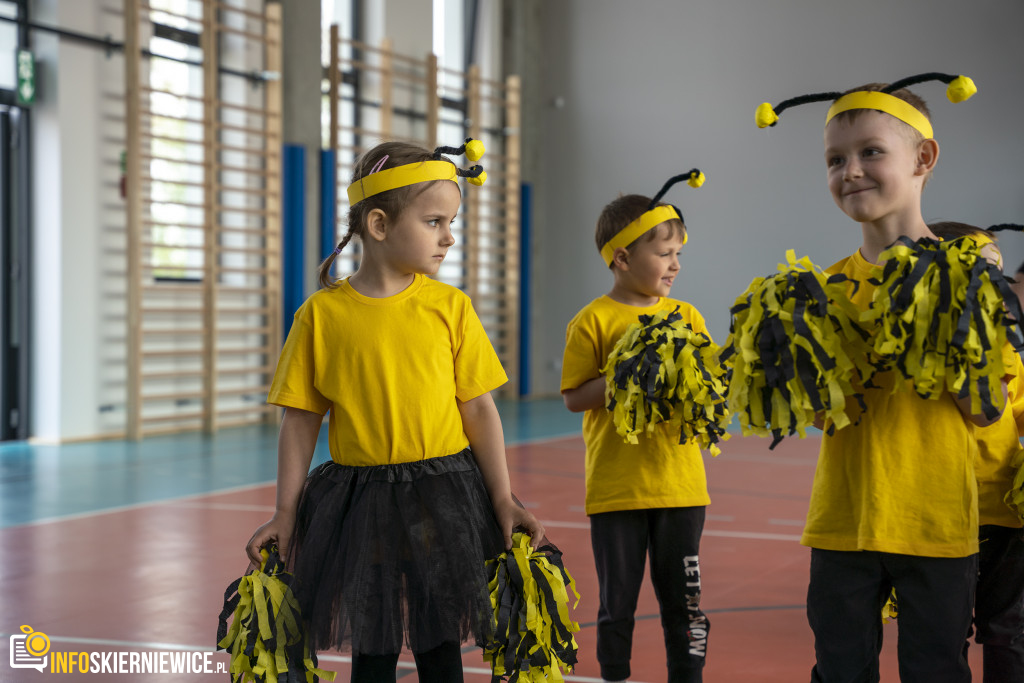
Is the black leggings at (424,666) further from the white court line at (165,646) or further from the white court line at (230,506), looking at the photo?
the white court line at (230,506)

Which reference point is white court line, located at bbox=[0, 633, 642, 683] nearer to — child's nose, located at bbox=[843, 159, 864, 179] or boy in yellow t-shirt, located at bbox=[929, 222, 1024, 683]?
boy in yellow t-shirt, located at bbox=[929, 222, 1024, 683]

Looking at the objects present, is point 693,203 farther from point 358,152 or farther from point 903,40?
point 358,152

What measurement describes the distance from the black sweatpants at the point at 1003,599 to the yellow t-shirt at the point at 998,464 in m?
0.04

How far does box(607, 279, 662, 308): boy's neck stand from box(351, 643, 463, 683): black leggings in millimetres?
1134

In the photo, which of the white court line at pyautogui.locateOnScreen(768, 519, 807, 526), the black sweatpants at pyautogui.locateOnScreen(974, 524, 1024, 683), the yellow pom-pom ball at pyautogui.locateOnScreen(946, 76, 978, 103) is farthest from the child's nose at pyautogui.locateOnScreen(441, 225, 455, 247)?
the white court line at pyautogui.locateOnScreen(768, 519, 807, 526)

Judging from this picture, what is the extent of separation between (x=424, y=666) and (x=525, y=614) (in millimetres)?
218

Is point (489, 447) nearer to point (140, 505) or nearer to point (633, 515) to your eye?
point (633, 515)

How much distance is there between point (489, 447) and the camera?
201 cm

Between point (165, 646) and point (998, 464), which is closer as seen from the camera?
point (998, 464)

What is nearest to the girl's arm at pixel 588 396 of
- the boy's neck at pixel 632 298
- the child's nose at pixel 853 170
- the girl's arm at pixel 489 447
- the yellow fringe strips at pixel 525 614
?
the boy's neck at pixel 632 298

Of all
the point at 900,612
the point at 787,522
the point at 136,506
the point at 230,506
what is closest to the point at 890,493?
the point at 900,612

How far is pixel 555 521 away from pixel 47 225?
199 inches

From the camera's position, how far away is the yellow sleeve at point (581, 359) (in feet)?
8.49

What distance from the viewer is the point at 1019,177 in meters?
9.39
